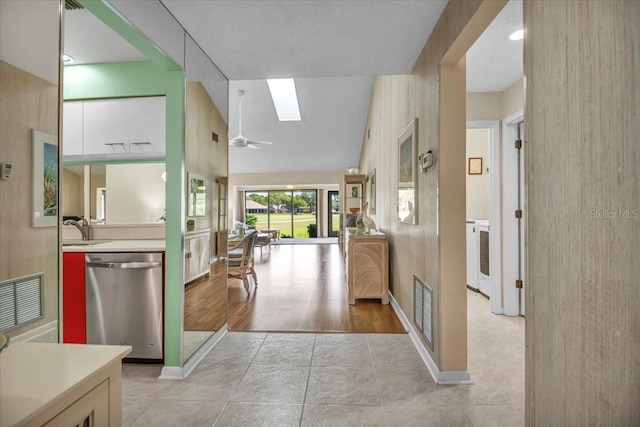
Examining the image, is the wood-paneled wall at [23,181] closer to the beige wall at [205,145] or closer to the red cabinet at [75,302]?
the beige wall at [205,145]

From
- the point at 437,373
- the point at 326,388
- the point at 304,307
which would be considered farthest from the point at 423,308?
the point at 304,307

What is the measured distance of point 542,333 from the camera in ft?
3.44

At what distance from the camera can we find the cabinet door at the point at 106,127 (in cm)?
271

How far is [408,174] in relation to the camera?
2918 mm

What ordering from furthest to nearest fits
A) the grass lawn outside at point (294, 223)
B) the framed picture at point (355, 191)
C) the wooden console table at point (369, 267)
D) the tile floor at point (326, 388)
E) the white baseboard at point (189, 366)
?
the grass lawn outside at point (294, 223), the framed picture at point (355, 191), the wooden console table at point (369, 267), the white baseboard at point (189, 366), the tile floor at point (326, 388)

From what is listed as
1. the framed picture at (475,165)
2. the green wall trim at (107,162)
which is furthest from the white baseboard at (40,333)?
the framed picture at (475,165)

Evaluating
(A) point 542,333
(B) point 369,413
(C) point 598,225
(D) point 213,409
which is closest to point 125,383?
(D) point 213,409

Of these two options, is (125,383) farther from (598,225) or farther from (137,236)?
(598,225)

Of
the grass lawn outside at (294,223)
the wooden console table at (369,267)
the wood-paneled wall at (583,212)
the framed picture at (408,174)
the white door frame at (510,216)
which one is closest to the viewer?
the wood-paneled wall at (583,212)

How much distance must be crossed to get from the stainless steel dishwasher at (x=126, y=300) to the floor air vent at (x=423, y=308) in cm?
196

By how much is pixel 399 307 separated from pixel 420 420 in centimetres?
175

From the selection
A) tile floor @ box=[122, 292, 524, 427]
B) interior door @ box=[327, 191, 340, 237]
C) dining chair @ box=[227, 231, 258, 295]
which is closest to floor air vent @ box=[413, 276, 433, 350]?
tile floor @ box=[122, 292, 524, 427]

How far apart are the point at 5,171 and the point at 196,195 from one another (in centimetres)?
136

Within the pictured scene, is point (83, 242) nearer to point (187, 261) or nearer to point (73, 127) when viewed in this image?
point (73, 127)
